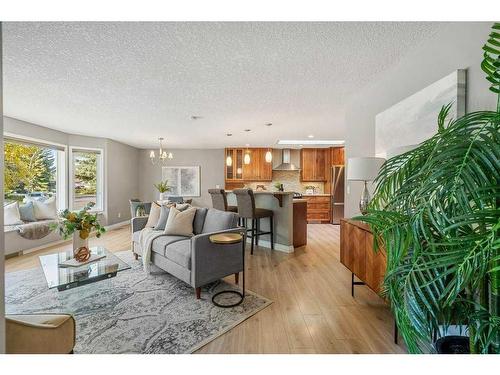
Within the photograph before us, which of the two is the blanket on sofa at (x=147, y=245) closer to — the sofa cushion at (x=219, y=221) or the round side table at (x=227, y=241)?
the sofa cushion at (x=219, y=221)

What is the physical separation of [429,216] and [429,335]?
49 centimetres

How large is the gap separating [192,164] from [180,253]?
529 cm

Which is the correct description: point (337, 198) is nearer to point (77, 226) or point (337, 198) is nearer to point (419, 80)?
point (419, 80)

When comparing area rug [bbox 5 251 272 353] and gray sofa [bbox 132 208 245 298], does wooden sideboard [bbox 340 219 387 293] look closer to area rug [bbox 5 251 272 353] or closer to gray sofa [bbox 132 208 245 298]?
area rug [bbox 5 251 272 353]

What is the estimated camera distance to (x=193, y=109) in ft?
11.4

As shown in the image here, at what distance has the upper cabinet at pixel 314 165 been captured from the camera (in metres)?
7.15

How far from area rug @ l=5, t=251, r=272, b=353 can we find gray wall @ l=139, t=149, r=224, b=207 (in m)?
4.54

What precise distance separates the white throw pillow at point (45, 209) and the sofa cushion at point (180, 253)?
340cm

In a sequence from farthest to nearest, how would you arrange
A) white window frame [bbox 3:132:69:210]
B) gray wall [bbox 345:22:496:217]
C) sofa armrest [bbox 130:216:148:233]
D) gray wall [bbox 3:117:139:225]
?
white window frame [bbox 3:132:69:210] → gray wall [bbox 3:117:139:225] → sofa armrest [bbox 130:216:148:233] → gray wall [bbox 345:22:496:217]

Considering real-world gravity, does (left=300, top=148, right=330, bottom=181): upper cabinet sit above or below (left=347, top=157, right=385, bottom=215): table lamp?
above

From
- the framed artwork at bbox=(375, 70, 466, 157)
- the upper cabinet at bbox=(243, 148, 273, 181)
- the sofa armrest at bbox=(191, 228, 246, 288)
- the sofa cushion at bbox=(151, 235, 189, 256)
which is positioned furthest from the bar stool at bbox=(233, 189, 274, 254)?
the upper cabinet at bbox=(243, 148, 273, 181)

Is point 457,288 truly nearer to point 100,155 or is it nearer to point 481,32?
point 481,32

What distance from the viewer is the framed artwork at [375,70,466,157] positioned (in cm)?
148

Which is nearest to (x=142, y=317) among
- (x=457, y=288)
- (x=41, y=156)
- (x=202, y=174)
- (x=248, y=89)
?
(x=457, y=288)
